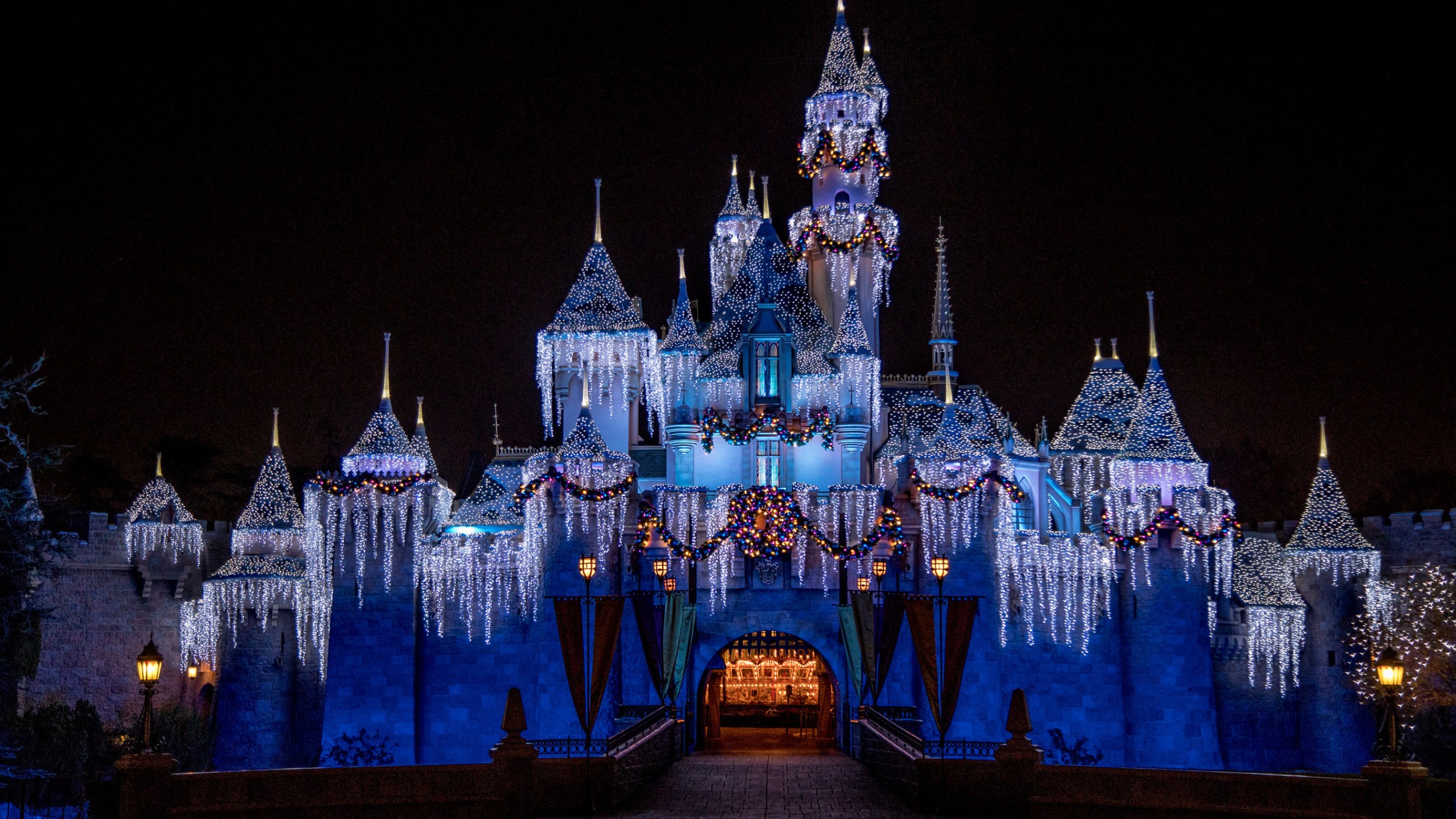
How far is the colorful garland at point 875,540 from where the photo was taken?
3338cm

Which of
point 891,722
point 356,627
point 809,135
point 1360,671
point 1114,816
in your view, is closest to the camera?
point 1114,816

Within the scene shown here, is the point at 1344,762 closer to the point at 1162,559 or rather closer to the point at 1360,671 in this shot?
the point at 1360,671

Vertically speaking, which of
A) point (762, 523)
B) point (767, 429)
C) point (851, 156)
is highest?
point (851, 156)

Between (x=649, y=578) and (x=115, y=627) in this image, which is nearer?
(x=649, y=578)

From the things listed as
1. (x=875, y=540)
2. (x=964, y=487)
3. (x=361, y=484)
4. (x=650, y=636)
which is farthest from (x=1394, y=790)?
(x=361, y=484)

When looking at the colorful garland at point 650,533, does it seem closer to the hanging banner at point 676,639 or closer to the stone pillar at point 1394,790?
the hanging banner at point 676,639

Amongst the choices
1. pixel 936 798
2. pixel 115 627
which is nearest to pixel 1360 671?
pixel 936 798

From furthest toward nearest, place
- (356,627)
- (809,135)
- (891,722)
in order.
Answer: (809,135)
(356,627)
(891,722)

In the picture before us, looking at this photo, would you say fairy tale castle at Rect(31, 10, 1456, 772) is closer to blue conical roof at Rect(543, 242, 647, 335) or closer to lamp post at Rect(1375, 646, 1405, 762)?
blue conical roof at Rect(543, 242, 647, 335)

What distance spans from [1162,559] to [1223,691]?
13.9 ft

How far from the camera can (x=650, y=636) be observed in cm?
3180

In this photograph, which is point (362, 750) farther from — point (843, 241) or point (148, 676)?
point (843, 241)

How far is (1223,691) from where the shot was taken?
120ft

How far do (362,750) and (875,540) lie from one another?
11864mm
